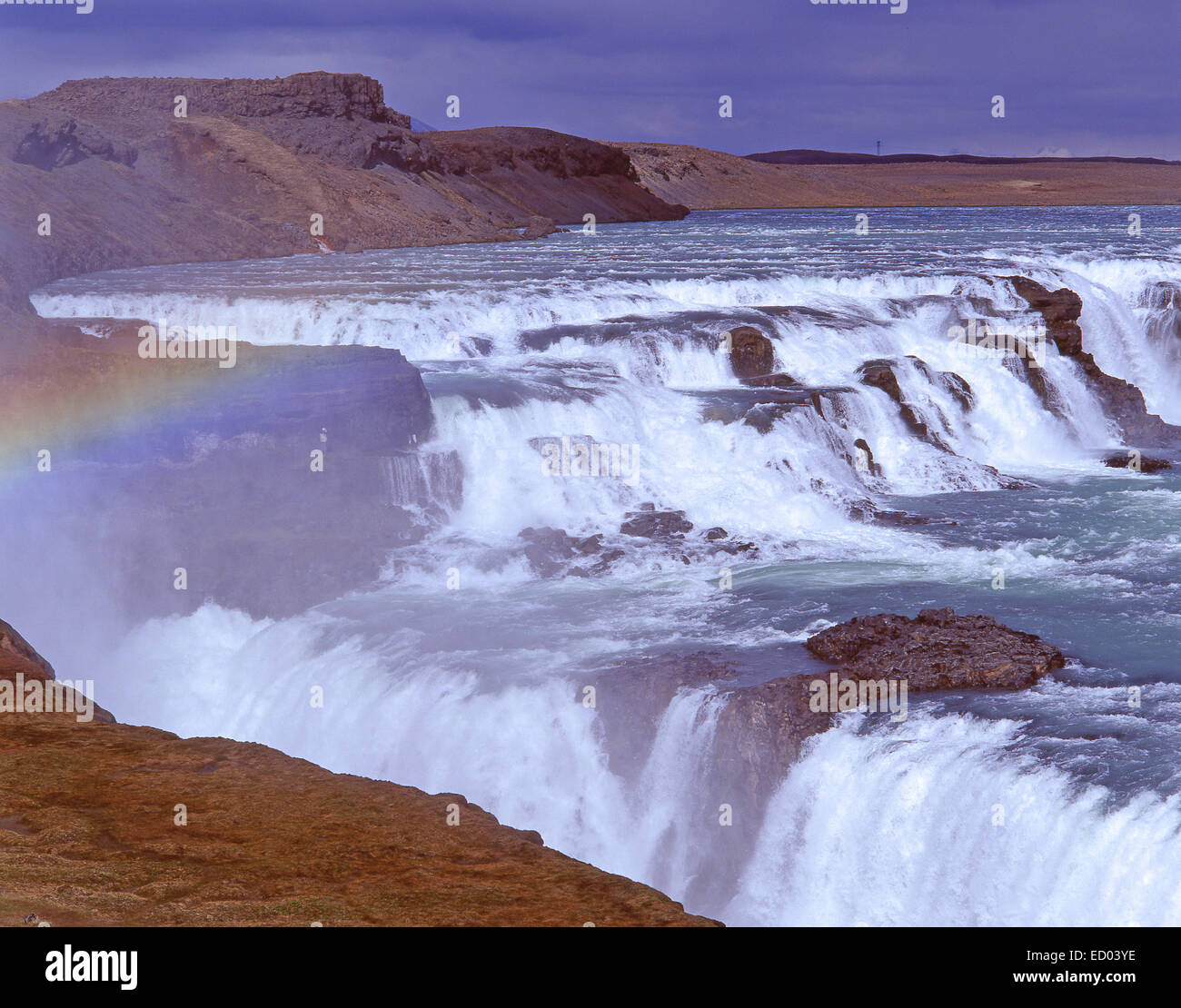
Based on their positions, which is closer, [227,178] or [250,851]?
[250,851]

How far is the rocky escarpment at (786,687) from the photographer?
446 inches

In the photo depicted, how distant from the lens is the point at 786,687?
1202 centimetres

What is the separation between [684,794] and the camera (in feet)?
38.3

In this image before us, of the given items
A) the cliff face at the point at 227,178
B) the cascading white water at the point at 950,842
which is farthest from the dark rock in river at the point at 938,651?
the cliff face at the point at 227,178

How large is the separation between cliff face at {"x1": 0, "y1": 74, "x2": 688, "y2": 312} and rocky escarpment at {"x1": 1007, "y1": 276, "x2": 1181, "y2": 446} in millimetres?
21184

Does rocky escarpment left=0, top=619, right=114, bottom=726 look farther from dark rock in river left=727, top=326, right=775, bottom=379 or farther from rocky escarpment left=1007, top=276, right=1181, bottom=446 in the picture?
rocky escarpment left=1007, top=276, right=1181, bottom=446

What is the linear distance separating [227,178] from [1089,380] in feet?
127

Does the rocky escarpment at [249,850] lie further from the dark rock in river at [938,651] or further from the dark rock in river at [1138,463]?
the dark rock in river at [1138,463]

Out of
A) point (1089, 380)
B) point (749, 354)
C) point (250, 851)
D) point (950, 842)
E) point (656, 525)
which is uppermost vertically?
point (749, 354)

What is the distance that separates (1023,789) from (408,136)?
69410 millimetres

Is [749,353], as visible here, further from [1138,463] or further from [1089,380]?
[1089,380]

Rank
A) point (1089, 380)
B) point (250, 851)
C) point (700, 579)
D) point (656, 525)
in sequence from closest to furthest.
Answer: point (250, 851) < point (700, 579) < point (656, 525) < point (1089, 380)

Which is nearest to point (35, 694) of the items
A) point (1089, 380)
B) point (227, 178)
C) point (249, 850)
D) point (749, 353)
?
point (249, 850)
